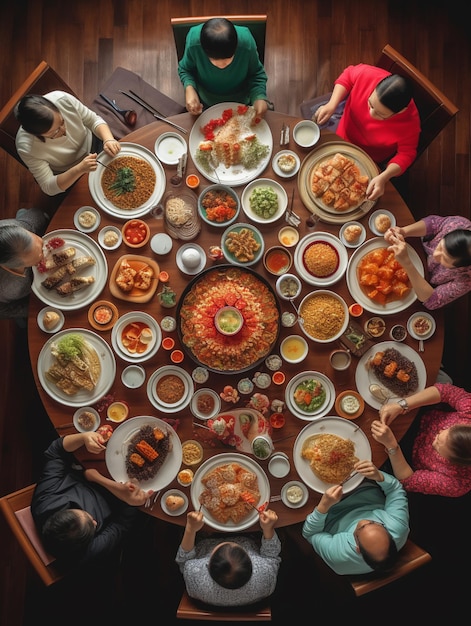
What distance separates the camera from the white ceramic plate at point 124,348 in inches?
125

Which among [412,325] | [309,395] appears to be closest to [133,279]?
[309,395]

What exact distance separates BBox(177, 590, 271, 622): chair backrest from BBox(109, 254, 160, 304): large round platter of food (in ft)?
6.26

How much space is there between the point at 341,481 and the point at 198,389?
107cm

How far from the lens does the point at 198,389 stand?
3.17m

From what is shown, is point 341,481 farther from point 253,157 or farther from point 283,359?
point 253,157

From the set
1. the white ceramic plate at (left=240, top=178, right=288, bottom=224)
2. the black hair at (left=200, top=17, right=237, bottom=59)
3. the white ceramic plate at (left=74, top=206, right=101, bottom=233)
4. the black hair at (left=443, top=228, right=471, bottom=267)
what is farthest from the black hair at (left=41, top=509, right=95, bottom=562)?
the black hair at (left=200, top=17, right=237, bottom=59)

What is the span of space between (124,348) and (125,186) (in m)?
1.08

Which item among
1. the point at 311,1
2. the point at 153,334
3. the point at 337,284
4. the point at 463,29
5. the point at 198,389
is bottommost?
the point at 198,389

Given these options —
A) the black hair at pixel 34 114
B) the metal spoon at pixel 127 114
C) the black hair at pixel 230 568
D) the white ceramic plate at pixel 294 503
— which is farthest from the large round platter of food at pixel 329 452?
the metal spoon at pixel 127 114

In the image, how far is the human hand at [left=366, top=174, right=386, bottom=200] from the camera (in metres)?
3.19

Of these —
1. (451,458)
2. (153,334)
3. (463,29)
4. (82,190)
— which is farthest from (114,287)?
(463,29)

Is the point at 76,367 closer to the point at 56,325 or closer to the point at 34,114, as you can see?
the point at 56,325

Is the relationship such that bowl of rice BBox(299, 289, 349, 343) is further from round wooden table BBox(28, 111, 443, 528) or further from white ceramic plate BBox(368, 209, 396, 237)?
white ceramic plate BBox(368, 209, 396, 237)

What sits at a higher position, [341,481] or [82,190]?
[82,190]
